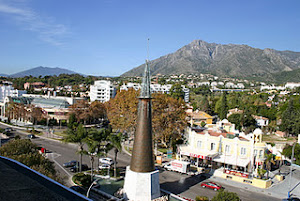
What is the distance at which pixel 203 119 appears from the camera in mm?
67125

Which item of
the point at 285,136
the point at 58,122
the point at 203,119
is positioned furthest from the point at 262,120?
the point at 58,122

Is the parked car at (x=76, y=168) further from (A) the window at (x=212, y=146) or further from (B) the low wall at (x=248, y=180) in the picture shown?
(A) the window at (x=212, y=146)

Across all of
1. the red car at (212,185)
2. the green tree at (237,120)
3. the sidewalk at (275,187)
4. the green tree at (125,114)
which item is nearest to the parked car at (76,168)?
the green tree at (125,114)

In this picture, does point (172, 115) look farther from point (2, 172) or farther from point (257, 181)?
point (2, 172)

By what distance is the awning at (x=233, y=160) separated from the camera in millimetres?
33219

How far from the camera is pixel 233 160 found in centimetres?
3425

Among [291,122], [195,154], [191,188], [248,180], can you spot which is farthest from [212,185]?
[291,122]

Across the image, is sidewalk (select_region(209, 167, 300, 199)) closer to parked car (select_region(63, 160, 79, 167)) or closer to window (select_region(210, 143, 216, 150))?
window (select_region(210, 143, 216, 150))

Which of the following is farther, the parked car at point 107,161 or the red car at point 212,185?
the parked car at point 107,161

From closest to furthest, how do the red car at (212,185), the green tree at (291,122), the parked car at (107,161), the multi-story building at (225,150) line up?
the red car at (212,185) < the multi-story building at (225,150) < the parked car at (107,161) < the green tree at (291,122)

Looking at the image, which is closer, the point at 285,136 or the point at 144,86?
the point at 144,86

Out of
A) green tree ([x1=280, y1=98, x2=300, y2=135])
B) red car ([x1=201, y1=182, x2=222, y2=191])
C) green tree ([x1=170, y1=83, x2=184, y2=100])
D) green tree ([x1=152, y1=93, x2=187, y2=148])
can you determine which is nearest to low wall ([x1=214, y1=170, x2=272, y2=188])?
red car ([x1=201, y1=182, x2=222, y2=191])

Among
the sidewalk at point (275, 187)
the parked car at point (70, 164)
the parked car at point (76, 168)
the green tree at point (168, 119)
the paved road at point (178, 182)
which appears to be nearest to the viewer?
the paved road at point (178, 182)

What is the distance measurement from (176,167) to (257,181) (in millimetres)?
9911
